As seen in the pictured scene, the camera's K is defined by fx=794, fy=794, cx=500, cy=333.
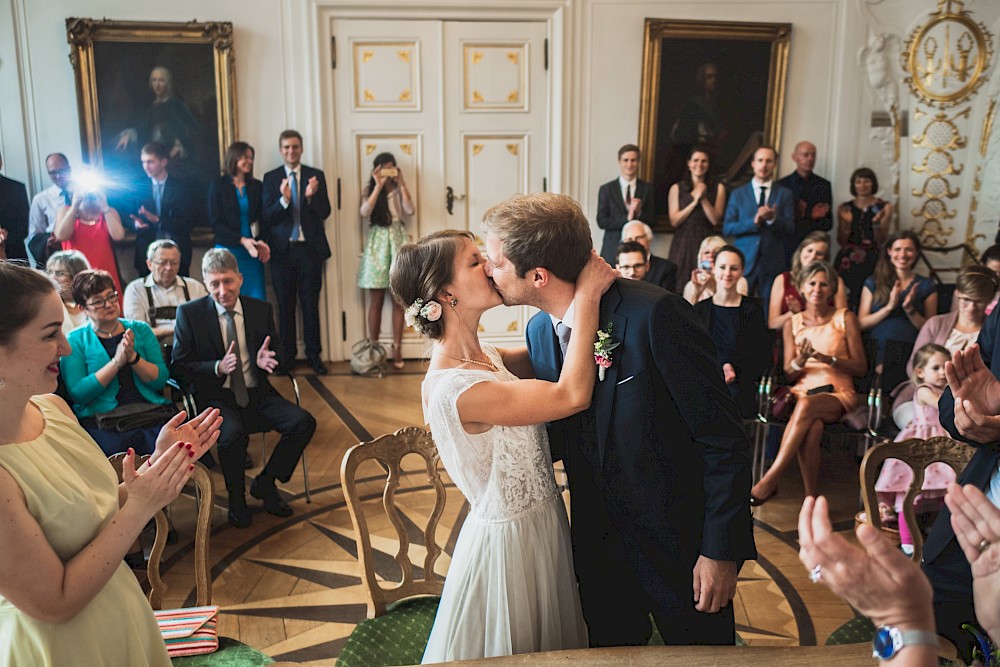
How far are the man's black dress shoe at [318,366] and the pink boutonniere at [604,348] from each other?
558cm

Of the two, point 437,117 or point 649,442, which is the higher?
point 437,117

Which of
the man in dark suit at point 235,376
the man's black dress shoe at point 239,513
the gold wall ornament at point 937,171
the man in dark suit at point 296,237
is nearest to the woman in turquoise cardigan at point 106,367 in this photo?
the man in dark suit at point 235,376

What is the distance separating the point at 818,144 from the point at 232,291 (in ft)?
18.8

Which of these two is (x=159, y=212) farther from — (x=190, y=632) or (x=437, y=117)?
(x=190, y=632)

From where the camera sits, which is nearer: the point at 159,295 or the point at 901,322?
the point at 159,295

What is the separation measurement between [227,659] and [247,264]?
5346mm

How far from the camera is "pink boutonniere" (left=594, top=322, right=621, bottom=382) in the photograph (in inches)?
73.7

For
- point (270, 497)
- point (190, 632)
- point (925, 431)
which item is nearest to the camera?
point (190, 632)

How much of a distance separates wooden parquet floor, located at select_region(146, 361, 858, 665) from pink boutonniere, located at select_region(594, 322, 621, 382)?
1.38m

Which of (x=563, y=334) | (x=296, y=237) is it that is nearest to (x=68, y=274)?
(x=296, y=237)

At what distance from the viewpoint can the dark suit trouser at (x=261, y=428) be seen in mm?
4145

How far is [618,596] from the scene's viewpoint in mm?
2082

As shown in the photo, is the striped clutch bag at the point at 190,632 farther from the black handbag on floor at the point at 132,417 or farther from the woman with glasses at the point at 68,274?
the woman with glasses at the point at 68,274

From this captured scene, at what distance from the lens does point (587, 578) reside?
2.12 m
